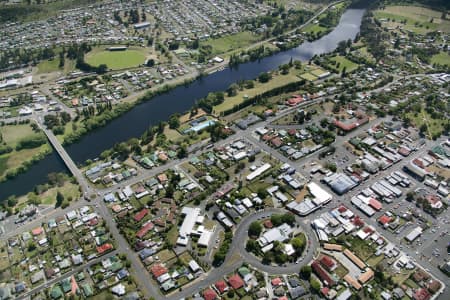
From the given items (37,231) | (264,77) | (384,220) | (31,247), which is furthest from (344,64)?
(31,247)

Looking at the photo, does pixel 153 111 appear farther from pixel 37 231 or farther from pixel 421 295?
pixel 421 295

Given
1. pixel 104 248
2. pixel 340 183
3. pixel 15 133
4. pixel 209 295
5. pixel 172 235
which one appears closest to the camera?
pixel 209 295

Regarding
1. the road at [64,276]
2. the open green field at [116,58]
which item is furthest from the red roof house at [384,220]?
the open green field at [116,58]

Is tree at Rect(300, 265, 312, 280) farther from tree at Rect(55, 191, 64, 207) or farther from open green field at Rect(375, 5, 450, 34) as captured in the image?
open green field at Rect(375, 5, 450, 34)

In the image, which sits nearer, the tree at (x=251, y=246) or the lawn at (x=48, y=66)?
the tree at (x=251, y=246)

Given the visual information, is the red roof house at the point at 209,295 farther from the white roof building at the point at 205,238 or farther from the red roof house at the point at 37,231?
the red roof house at the point at 37,231

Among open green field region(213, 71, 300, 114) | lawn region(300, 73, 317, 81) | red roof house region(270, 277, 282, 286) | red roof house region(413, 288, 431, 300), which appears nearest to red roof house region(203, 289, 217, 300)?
red roof house region(270, 277, 282, 286)
